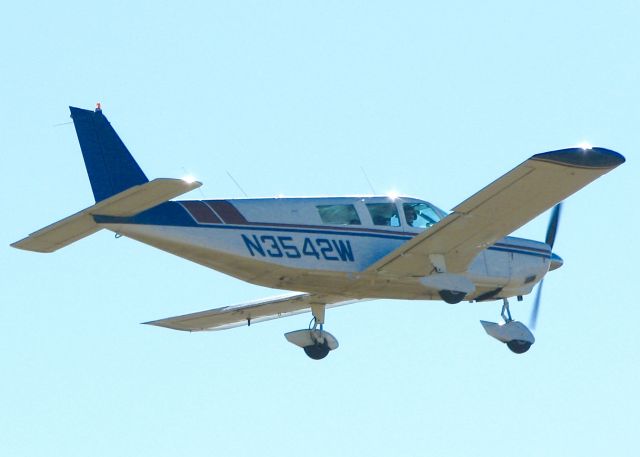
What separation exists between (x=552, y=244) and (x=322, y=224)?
5.06m

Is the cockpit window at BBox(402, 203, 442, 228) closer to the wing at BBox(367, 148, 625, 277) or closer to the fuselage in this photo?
the fuselage

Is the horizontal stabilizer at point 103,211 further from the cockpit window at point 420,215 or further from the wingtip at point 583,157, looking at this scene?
the wingtip at point 583,157

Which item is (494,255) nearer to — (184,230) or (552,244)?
(552,244)

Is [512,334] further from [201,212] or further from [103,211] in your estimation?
[103,211]

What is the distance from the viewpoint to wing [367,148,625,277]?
26.0 metres

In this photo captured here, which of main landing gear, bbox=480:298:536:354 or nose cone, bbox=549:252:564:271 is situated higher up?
nose cone, bbox=549:252:564:271

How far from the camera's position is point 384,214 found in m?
28.4

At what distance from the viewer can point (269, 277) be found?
27.6 m

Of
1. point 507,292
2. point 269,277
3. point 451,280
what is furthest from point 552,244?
point 269,277

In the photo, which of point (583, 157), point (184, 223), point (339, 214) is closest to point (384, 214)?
point (339, 214)

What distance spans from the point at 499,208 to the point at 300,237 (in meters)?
2.96

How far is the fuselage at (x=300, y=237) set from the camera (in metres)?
26.7

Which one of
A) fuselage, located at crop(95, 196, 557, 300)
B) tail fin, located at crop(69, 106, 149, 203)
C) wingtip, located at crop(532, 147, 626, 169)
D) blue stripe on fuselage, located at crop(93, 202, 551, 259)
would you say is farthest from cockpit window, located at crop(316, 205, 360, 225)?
wingtip, located at crop(532, 147, 626, 169)

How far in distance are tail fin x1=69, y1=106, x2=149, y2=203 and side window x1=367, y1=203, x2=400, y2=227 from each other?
12.3 ft
